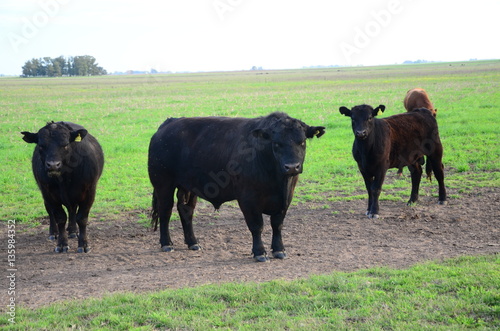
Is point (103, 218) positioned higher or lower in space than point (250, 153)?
lower

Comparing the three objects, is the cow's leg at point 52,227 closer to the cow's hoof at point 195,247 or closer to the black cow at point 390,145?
the cow's hoof at point 195,247

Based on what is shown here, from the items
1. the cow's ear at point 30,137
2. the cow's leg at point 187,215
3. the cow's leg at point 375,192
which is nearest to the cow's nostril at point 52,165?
the cow's ear at point 30,137

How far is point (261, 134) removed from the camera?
709cm

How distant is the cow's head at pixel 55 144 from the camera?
7.72 metres

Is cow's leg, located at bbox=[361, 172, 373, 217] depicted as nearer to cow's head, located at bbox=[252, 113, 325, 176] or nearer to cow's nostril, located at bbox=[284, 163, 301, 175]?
cow's head, located at bbox=[252, 113, 325, 176]

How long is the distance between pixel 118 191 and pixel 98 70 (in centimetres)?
15777

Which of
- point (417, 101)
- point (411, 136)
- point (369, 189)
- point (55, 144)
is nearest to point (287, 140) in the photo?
point (55, 144)

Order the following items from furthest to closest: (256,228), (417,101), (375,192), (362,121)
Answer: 1. (417,101)
2. (362,121)
3. (375,192)
4. (256,228)

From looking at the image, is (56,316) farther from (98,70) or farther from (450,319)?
(98,70)

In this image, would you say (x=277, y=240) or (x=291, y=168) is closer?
(x=291, y=168)

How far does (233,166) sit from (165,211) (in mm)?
1506

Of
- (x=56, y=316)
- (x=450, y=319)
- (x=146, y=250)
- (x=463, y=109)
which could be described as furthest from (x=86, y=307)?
(x=463, y=109)

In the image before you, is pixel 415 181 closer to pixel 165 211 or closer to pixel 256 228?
pixel 256 228

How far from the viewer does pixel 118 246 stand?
8375 millimetres
